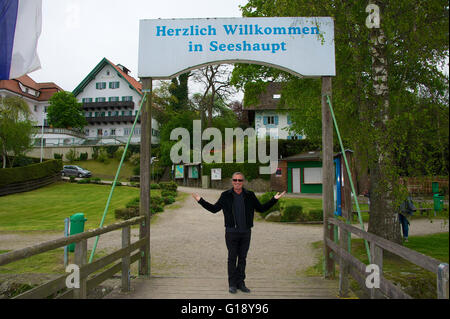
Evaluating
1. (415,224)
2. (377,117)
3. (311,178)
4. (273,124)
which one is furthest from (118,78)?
(377,117)

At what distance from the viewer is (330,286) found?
18.1 ft

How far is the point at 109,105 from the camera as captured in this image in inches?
2140

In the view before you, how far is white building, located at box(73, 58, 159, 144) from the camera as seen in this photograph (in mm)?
54000

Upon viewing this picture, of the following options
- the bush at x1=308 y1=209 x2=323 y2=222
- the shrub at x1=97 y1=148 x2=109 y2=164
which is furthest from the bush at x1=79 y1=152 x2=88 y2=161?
the bush at x1=308 y1=209 x2=323 y2=222

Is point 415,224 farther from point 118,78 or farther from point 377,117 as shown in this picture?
point 118,78

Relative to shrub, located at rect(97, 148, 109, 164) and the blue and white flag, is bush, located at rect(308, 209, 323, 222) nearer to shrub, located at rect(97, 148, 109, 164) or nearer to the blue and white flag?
the blue and white flag

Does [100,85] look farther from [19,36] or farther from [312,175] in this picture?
[19,36]

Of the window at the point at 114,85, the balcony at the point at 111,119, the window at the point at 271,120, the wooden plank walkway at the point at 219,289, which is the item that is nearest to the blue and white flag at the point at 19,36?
the wooden plank walkway at the point at 219,289

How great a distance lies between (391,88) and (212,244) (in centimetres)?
653

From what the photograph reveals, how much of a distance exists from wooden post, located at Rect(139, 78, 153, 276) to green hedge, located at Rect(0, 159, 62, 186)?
1068 inches

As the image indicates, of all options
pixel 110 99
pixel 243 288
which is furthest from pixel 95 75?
pixel 243 288

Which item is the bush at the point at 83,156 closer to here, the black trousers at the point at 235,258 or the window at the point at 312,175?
the window at the point at 312,175

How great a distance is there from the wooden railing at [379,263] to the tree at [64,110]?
5495 centimetres
